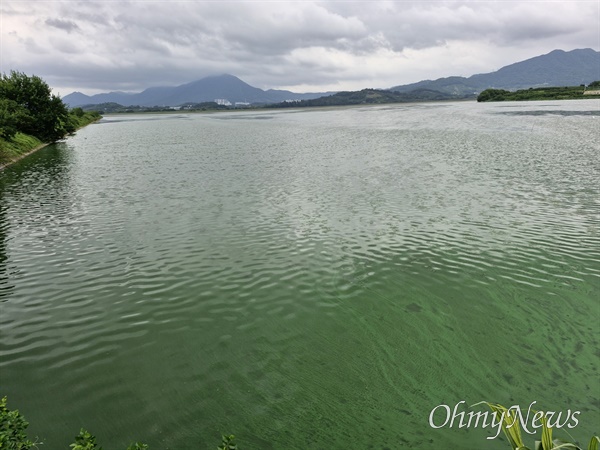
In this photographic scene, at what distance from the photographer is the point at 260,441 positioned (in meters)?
10.6

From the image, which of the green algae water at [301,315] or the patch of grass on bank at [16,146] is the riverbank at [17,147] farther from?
the green algae water at [301,315]

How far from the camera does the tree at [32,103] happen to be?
294ft

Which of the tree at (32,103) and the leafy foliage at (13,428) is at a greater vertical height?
the tree at (32,103)

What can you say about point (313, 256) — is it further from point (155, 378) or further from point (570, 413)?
point (570, 413)

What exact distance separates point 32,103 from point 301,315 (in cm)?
10701

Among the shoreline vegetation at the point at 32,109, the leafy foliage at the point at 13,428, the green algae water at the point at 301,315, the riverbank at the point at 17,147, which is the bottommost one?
the green algae water at the point at 301,315

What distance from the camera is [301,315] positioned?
55.9 ft

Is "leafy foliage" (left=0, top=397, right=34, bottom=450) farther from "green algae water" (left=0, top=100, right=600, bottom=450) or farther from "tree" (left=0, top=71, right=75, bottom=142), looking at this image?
"tree" (left=0, top=71, right=75, bottom=142)

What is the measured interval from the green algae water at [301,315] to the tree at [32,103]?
230 feet

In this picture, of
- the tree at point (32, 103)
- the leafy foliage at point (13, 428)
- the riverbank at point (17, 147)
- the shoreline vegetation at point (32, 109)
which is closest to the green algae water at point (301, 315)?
the leafy foliage at point (13, 428)

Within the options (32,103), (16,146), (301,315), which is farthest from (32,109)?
(301,315)

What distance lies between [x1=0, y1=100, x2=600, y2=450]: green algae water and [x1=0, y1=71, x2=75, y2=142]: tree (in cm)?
7004

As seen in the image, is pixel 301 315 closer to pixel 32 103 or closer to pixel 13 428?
pixel 13 428

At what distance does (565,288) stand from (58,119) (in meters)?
118
